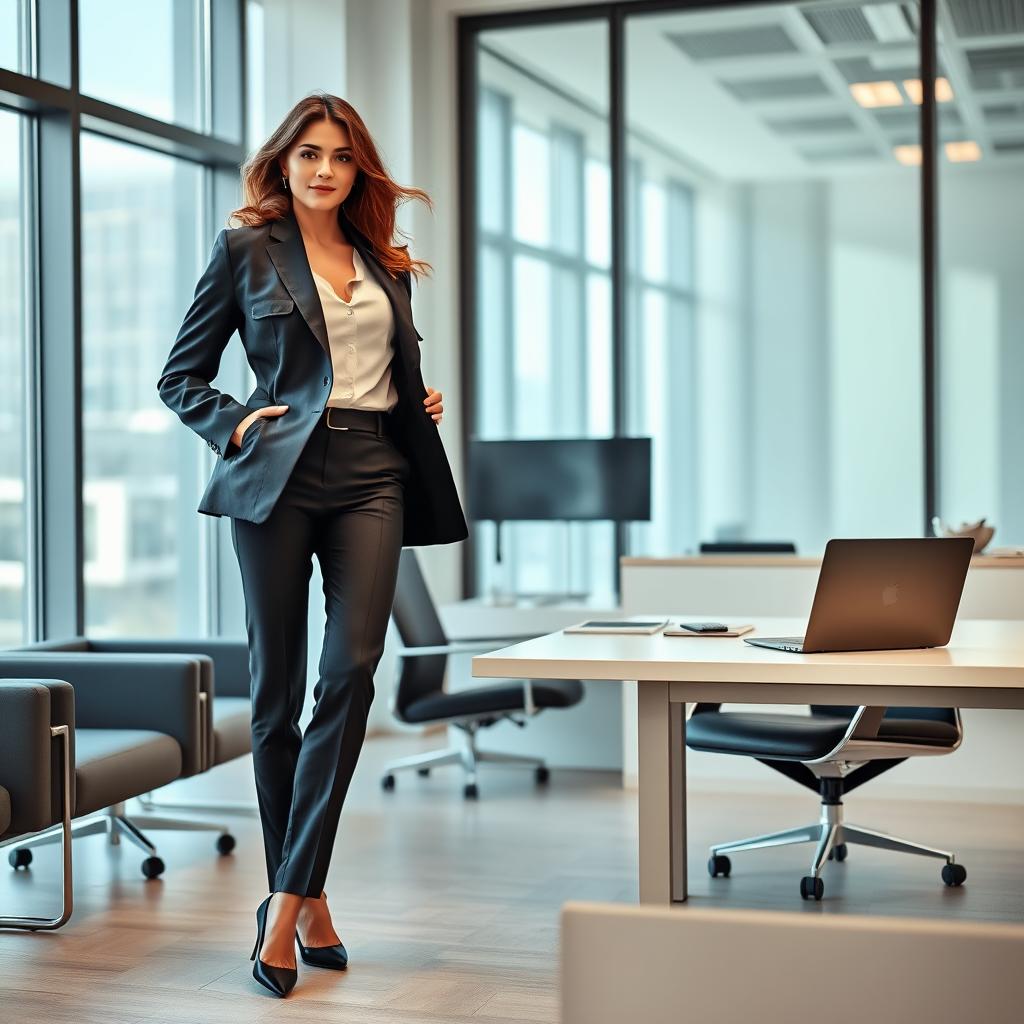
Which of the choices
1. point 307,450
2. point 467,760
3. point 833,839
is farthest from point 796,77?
point 307,450

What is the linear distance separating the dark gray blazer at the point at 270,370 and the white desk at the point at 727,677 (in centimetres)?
53

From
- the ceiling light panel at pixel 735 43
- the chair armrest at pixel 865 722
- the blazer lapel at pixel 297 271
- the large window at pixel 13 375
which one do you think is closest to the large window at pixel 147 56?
the large window at pixel 13 375

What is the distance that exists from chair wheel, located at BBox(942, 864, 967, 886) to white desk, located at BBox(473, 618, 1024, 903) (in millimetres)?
1175

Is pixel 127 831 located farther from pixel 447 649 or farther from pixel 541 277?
pixel 541 277

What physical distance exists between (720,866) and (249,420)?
1754mm

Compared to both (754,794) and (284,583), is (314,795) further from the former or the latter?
(754,794)

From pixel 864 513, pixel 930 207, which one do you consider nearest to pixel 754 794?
pixel 864 513

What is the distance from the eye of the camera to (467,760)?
511 centimetres

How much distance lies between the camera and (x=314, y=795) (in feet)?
9.12

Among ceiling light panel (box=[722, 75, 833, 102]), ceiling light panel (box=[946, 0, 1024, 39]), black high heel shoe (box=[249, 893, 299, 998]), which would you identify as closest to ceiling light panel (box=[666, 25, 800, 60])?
ceiling light panel (box=[722, 75, 833, 102])

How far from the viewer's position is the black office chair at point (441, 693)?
493cm

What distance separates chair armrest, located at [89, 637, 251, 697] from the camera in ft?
14.2

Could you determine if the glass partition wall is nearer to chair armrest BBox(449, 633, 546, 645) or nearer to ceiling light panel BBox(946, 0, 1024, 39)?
ceiling light panel BBox(946, 0, 1024, 39)

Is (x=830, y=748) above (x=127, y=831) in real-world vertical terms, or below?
above
